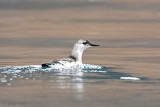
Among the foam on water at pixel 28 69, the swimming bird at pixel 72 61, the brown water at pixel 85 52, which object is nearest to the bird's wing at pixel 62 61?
the swimming bird at pixel 72 61

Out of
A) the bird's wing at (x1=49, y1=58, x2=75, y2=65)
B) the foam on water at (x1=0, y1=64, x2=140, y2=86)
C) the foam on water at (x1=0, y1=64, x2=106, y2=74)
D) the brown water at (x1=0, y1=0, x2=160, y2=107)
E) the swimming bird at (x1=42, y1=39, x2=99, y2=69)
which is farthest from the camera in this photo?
the bird's wing at (x1=49, y1=58, x2=75, y2=65)

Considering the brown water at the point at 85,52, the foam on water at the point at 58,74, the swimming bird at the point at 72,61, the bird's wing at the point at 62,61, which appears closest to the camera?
the brown water at the point at 85,52

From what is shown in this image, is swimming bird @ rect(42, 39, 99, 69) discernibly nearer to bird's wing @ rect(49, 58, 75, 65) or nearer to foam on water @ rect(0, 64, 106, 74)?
bird's wing @ rect(49, 58, 75, 65)

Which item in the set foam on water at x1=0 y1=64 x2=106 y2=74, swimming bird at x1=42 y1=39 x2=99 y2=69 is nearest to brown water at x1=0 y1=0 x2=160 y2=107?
foam on water at x1=0 y1=64 x2=106 y2=74

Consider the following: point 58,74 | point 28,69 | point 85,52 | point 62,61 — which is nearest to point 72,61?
point 62,61

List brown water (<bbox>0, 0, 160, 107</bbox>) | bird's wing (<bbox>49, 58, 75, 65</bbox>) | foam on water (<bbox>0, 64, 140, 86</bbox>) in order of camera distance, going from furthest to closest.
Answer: bird's wing (<bbox>49, 58, 75, 65</bbox>) < foam on water (<bbox>0, 64, 140, 86</bbox>) < brown water (<bbox>0, 0, 160, 107</bbox>)

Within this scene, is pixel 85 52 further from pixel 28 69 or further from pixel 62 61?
pixel 28 69

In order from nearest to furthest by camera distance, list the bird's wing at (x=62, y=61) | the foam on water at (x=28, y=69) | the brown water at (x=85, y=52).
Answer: the brown water at (x=85, y=52), the foam on water at (x=28, y=69), the bird's wing at (x=62, y=61)

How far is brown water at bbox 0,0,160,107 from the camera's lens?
13180 millimetres

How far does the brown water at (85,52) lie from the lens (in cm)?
1318

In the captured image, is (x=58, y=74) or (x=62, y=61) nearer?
(x=58, y=74)

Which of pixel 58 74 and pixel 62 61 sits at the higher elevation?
pixel 62 61

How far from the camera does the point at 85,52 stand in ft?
72.0

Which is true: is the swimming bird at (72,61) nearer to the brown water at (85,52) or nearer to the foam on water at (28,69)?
the foam on water at (28,69)
